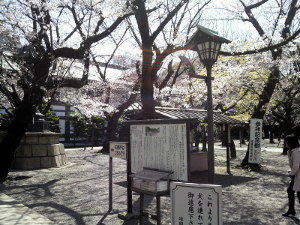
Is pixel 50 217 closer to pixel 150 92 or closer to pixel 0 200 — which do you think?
pixel 0 200

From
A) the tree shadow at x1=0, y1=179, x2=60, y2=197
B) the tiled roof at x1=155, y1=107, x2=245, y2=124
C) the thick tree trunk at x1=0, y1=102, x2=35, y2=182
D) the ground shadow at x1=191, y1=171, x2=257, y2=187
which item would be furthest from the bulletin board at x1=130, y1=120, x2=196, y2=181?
the thick tree trunk at x1=0, y1=102, x2=35, y2=182

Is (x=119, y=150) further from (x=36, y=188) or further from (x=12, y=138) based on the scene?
(x=12, y=138)

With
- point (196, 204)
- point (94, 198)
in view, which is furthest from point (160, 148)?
point (94, 198)

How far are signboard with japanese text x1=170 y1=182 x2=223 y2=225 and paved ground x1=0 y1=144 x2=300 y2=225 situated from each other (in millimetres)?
2177

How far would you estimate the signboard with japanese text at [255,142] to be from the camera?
38.4ft

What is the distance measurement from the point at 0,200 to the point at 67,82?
20.9ft

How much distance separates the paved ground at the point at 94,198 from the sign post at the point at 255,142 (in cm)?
71

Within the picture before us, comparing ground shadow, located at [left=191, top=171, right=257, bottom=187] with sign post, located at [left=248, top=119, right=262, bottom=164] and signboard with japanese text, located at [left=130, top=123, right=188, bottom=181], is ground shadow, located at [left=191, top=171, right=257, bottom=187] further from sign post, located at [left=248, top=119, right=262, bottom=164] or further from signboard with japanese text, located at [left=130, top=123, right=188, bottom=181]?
signboard with japanese text, located at [left=130, top=123, right=188, bottom=181]

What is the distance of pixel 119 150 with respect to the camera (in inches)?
248

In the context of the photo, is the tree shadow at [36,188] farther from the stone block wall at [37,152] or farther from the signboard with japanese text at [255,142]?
the signboard with japanese text at [255,142]

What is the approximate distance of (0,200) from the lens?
744 centimetres

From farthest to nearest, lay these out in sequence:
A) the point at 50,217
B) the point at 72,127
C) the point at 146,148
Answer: the point at 72,127
the point at 50,217
the point at 146,148

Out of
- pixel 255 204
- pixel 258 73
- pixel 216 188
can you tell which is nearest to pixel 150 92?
pixel 255 204

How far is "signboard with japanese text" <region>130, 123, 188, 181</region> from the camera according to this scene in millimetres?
4732
